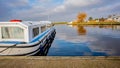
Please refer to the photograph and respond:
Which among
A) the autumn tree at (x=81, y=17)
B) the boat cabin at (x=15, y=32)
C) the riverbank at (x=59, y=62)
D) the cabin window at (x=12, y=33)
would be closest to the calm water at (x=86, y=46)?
the boat cabin at (x=15, y=32)

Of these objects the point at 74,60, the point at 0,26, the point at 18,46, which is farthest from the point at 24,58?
the point at 0,26

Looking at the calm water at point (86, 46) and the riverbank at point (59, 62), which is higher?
the riverbank at point (59, 62)

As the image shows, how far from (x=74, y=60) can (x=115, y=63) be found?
1853mm

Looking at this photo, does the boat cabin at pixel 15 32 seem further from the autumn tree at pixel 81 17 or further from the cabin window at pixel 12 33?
the autumn tree at pixel 81 17

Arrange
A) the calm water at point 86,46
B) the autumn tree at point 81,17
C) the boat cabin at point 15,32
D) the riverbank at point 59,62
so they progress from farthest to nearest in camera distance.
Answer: the autumn tree at point 81,17 → the calm water at point 86,46 → the boat cabin at point 15,32 → the riverbank at point 59,62

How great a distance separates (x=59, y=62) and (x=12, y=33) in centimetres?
617

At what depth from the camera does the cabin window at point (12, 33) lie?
1162 cm

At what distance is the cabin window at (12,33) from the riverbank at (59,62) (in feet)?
14.1

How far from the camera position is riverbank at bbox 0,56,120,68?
6586 mm

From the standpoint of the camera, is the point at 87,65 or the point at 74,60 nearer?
the point at 87,65

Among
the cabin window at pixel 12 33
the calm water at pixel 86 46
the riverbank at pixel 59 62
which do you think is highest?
the cabin window at pixel 12 33

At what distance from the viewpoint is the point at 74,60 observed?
283 inches

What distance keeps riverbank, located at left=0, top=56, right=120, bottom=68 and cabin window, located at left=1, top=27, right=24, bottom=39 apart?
14.1ft

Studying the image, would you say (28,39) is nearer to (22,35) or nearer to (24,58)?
(22,35)
